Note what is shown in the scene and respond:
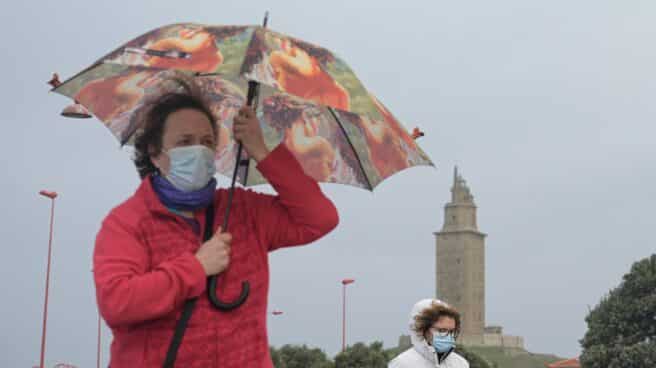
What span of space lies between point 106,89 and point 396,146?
52.7 inches

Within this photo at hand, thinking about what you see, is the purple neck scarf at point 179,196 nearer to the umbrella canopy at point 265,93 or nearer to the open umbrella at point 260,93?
the open umbrella at point 260,93

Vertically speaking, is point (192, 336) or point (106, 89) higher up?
point (106, 89)

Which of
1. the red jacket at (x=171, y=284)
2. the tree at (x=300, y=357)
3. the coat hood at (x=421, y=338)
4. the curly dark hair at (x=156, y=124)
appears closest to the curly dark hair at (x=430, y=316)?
the coat hood at (x=421, y=338)

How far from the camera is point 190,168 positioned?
13.5 feet

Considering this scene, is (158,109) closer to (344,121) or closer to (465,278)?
(344,121)

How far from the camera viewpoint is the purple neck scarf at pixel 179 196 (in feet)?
13.5

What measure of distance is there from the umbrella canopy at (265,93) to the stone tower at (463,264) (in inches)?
5078

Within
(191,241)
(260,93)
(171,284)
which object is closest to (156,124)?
(191,241)

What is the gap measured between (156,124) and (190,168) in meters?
0.38

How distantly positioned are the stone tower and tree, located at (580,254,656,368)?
311ft

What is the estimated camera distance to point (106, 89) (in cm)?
500

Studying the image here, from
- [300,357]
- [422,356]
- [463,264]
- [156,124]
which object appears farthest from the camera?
[463,264]

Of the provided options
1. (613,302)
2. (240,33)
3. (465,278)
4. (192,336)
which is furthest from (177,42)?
(465,278)

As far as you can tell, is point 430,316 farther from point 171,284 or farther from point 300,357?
point 300,357
